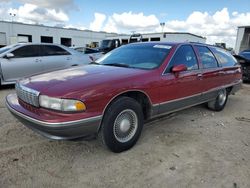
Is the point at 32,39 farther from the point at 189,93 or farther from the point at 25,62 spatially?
the point at 189,93

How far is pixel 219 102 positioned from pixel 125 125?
318 centimetres

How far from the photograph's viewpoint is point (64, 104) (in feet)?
8.76

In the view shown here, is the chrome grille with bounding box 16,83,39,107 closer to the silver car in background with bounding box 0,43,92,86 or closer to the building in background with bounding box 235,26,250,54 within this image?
the silver car in background with bounding box 0,43,92,86

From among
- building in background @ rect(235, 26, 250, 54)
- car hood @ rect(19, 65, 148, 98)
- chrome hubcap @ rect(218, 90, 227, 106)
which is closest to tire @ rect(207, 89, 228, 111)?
chrome hubcap @ rect(218, 90, 227, 106)

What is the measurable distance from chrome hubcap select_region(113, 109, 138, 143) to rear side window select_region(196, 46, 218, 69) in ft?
6.88

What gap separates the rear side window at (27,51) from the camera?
746cm

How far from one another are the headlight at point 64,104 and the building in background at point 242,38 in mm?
23283

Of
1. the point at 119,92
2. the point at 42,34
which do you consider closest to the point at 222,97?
the point at 119,92

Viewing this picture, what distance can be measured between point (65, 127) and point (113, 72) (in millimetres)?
1135

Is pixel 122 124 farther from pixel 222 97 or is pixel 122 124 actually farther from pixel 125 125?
pixel 222 97

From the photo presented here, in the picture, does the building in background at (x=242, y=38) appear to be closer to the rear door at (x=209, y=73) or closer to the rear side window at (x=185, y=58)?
the rear door at (x=209, y=73)

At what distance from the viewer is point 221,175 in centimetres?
284

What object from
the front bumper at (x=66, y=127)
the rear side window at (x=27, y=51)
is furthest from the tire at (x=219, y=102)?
the rear side window at (x=27, y=51)

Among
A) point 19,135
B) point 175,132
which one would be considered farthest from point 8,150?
point 175,132
